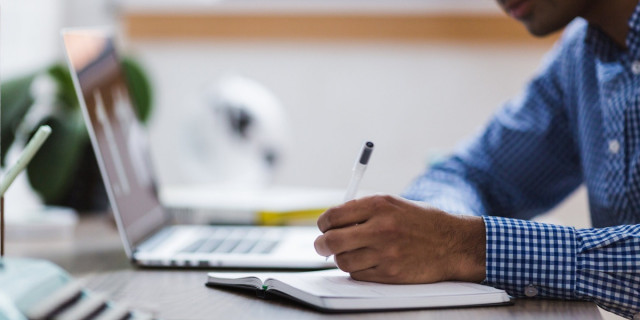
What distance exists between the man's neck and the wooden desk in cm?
66

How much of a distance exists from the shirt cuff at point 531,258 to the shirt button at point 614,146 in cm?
40

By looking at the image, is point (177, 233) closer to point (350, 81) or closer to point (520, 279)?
point (520, 279)

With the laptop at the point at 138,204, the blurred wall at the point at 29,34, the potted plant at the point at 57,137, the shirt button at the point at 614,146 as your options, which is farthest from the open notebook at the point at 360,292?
the blurred wall at the point at 29,34

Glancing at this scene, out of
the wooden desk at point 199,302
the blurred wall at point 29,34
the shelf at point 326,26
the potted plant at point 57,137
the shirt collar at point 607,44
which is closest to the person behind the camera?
→ the wooden desk at point 199,302

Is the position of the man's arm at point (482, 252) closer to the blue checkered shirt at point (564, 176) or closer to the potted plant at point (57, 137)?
the blue checkered shirt at point (564, 176)

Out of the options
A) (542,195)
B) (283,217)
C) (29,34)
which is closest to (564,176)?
(542,195)

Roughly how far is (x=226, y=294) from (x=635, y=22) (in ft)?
2.54

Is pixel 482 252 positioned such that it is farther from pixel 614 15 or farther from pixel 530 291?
pixel 614 15

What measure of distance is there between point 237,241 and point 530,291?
17.5 inches

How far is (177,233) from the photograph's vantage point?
3.73 feet

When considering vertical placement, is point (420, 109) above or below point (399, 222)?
below

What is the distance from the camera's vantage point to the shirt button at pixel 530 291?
2.46 ft

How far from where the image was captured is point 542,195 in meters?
1.42

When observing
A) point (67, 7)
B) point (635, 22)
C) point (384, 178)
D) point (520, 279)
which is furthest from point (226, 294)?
point (67, 7)
